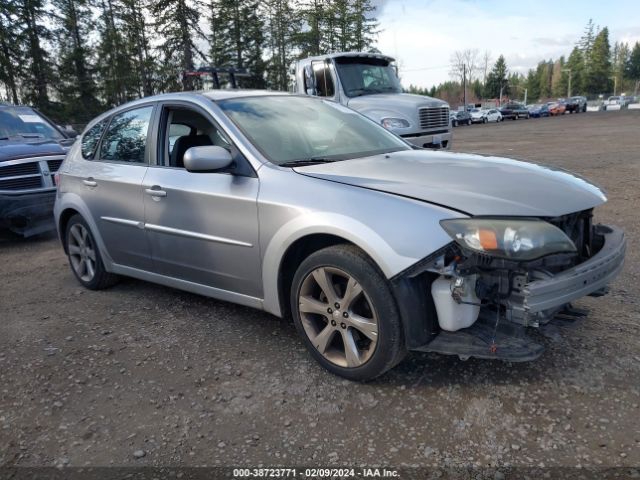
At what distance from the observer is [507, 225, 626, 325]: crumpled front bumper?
7.97 ft

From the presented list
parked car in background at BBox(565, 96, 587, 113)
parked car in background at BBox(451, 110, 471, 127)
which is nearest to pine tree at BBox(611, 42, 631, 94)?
parked car in background at BBox(565, 96, 587, 113)

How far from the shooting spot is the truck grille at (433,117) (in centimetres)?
1008

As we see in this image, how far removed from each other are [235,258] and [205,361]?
2.22ft

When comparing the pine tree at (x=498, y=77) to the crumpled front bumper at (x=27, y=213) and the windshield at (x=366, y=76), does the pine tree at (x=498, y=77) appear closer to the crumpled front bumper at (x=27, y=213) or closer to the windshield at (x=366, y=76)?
the windshield at (x=366, y=76)

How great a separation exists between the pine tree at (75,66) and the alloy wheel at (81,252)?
35934mm

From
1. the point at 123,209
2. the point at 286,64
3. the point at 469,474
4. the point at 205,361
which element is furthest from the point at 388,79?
the point at 286,64

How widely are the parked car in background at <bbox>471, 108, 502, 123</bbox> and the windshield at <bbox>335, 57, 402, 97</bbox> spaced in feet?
137

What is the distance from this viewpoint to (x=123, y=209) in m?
4.13

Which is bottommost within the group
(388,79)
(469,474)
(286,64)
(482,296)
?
(469,474)

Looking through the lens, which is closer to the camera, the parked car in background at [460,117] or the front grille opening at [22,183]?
the front grille opening at [22,183]

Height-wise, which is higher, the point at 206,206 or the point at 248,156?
the point at 248,156

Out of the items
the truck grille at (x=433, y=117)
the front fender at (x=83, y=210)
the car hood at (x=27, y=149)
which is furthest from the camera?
the truck grille at (x=433, y=117)

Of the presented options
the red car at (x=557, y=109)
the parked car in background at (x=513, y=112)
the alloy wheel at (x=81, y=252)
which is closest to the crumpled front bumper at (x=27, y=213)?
the alloy wheel at (x=81, y=252)

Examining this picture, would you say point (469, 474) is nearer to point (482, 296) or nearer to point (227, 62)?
point (482, 296)
